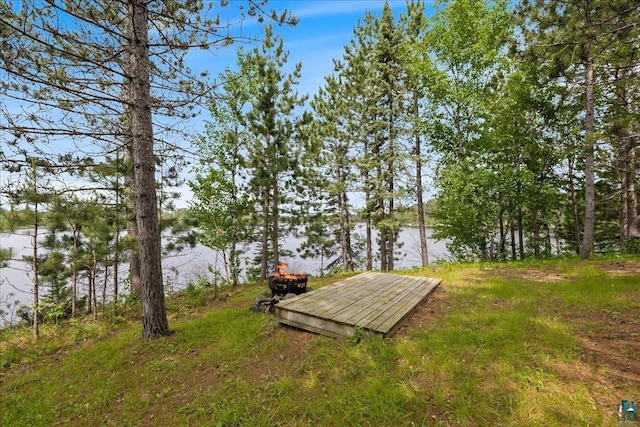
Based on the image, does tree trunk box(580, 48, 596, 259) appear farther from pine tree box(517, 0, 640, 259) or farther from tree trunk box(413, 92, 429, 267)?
tree trunk box(413, 92, 429, 267)

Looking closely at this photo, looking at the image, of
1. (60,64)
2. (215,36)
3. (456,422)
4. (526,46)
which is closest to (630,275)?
(526,46)

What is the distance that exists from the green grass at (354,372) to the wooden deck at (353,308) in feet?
0.63

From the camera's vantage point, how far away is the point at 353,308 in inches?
183

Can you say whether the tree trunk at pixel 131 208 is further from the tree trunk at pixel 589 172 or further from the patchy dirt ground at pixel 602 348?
the tree trunk at pixel 589 172

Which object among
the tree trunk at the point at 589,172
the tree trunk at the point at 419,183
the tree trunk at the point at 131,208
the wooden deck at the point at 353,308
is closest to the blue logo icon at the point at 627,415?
the wooden deck at the point at 353,308

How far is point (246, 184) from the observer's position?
36.8 ft

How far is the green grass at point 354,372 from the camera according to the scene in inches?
99.3

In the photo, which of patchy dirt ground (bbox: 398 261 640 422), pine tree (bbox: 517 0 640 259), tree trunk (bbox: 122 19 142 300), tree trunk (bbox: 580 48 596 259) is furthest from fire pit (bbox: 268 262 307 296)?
tree trunk (bbox: 580 48 596 259)

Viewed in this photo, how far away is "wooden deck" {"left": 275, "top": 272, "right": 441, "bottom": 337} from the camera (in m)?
4.01

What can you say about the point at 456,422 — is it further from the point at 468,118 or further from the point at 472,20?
the point at 472,20

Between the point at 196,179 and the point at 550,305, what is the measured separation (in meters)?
11.5

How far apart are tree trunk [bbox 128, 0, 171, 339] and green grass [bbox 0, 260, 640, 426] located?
1.22m

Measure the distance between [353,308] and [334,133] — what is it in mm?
10639

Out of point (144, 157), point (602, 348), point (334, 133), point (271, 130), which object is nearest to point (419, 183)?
point (334, 133)
